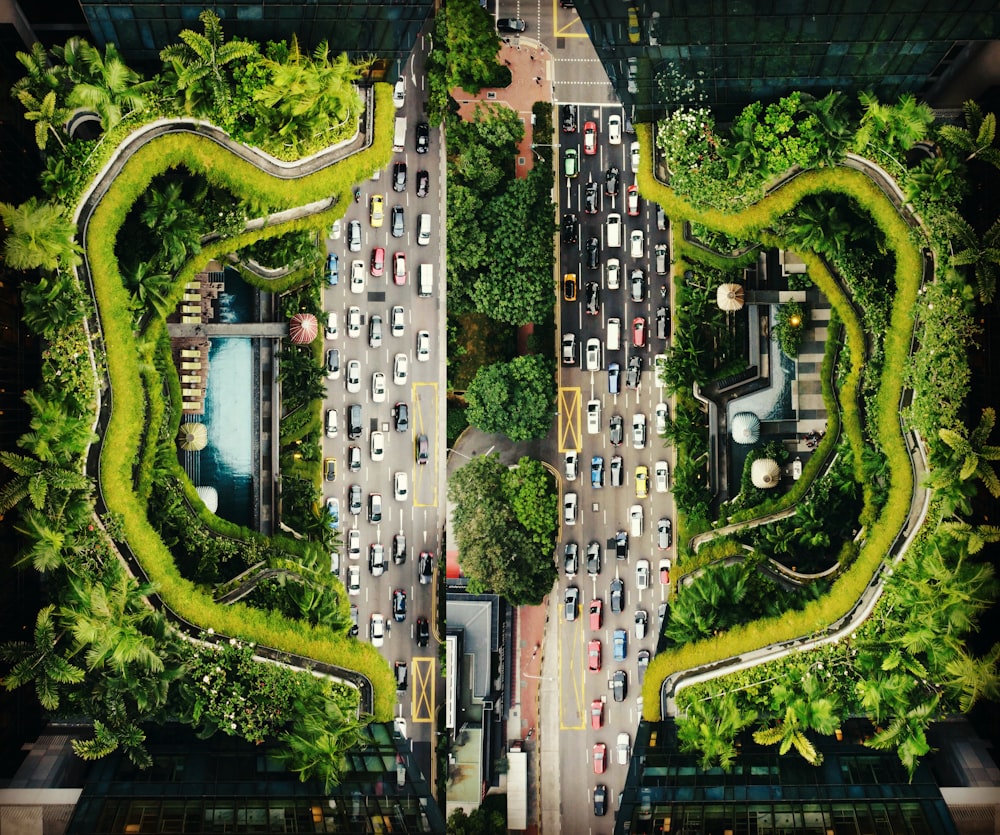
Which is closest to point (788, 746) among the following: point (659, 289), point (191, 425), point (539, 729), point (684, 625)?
point (684, 625)

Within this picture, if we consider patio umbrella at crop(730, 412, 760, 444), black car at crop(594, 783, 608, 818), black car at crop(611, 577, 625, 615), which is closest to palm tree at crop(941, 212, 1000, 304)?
patio umbrella at crop(730, 412, 760, 444)

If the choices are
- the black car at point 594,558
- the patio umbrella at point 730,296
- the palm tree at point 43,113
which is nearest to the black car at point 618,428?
the black car at point 594,558

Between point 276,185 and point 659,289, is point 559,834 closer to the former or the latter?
point 659,289

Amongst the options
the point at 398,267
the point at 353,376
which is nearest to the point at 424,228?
the point at 398,267

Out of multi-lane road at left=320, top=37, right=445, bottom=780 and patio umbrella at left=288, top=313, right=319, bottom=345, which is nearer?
patio umbrella at left=288, top=313, right=319, bottom=345

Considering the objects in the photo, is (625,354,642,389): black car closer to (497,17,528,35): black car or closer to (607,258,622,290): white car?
(607,258,622,290): white car
